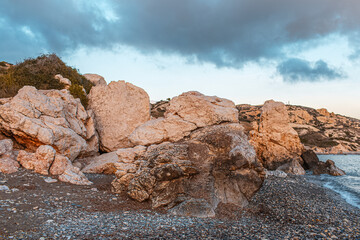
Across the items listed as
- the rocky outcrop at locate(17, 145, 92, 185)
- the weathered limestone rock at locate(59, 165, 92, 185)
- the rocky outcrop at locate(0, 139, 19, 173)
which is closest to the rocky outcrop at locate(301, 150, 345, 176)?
the weathered limestone rock at locate(59, 165, 92, 185)

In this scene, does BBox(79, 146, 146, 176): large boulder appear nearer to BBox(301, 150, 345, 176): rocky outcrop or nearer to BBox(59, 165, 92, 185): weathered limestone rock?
BBox(59, 165, 92, 185): weathered limestone rock

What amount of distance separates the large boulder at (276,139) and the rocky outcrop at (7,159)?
34890 mm

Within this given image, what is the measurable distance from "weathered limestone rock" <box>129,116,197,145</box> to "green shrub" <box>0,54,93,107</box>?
11567 millimetres

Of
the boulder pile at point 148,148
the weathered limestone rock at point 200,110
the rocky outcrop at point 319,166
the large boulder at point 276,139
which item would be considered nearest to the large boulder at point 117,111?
the boulder pile at point 148,148

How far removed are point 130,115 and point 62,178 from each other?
10.9 meters

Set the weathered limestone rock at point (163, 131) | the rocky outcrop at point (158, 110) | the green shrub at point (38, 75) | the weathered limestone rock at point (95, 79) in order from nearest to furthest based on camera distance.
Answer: the weathered limestone rock at point (163, 131) < the green shrub at point (38, 75) < the weathered limestone rock at point (95, 79) < the rocky outcrop at point (158, 110)

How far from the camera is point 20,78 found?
21.3m

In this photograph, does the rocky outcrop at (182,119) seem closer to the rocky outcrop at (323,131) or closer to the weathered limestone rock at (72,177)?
the weathered limestone rock at (72,177)

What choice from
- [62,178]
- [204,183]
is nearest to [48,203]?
[62,178]

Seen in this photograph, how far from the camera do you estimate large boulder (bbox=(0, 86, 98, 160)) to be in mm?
14072

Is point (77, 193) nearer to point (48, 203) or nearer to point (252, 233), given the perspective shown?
point (48, 203)

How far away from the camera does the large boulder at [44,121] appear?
1407 centimetres

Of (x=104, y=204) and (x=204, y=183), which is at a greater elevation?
(x=204, y=183)

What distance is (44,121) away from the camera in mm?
15078
